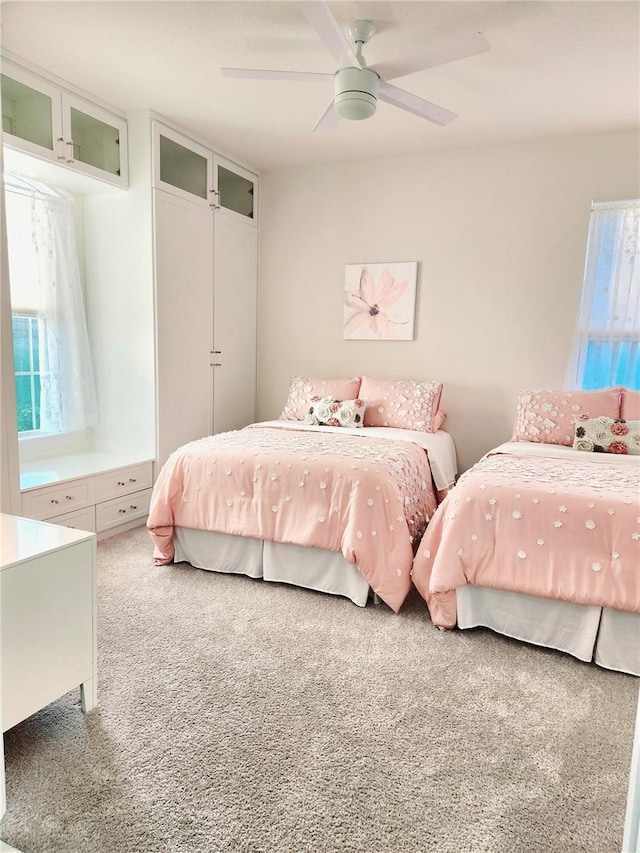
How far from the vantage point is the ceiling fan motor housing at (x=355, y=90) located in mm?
2291

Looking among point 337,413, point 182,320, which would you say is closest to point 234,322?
point 182,320

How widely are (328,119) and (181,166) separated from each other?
1.36m

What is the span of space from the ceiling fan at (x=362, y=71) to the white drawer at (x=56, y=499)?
2190 mm

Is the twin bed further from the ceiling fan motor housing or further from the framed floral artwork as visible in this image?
the ceiling fan motor housing

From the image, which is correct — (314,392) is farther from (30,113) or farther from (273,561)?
(30,113)

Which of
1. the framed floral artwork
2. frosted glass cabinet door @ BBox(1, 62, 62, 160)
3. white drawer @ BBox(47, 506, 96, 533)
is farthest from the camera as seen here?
the framed floral artwork

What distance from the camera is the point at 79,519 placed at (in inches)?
120

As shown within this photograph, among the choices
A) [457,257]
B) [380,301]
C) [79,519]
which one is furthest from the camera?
[380,301]

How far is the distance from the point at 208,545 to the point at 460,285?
99.8 inches

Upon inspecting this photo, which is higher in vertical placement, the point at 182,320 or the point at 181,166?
the point at 181,166

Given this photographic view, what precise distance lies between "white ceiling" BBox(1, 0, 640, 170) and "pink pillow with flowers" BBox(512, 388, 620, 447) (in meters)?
1.63

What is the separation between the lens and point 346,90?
231cm

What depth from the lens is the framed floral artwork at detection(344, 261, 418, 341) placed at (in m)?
4.01

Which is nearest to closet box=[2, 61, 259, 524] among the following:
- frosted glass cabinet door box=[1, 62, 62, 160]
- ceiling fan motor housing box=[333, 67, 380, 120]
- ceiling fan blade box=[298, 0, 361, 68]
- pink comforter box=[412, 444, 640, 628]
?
frosted glass cabinet door box=[1, 62, 62, 160]
